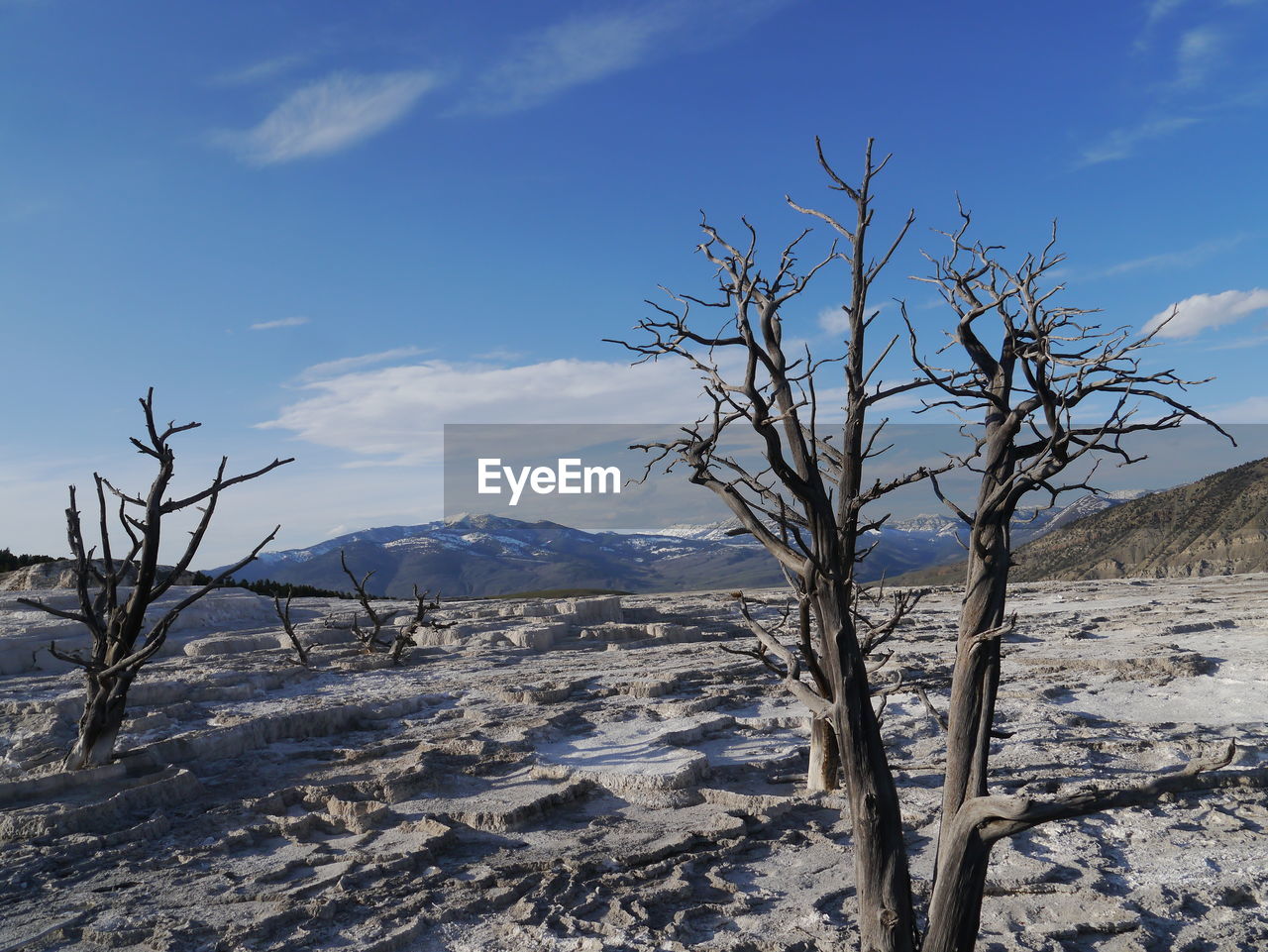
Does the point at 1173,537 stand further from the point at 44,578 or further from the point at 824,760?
the point at 44,578

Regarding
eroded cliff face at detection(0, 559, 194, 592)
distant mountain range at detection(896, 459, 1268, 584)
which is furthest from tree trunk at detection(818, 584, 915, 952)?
distant mountain range at detection(896, 459, 1268, 584)

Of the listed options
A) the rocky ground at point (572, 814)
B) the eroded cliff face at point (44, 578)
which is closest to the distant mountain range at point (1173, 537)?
the rocky ground at point (572, 814)

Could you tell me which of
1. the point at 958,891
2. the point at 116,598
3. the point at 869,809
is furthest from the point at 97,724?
the point at 958,891

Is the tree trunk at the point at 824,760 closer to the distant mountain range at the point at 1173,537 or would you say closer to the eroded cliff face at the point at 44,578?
the eroded cliff face at the point at 44,578

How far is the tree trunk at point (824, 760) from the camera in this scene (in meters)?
8.09

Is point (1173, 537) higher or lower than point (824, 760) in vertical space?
higher

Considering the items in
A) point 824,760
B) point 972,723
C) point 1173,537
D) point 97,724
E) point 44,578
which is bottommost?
point 824,760

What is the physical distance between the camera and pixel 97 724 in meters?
8.91

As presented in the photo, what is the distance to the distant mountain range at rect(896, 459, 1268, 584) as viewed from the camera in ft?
138

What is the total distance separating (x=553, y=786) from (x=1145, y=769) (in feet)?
17.9

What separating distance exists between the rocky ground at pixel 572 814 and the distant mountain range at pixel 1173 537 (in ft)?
101

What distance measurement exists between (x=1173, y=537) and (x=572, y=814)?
47.9 m

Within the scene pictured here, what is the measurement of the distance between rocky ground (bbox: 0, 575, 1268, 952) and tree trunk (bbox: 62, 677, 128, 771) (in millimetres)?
229

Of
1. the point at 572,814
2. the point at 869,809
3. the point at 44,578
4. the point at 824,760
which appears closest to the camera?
the point at 869,809
